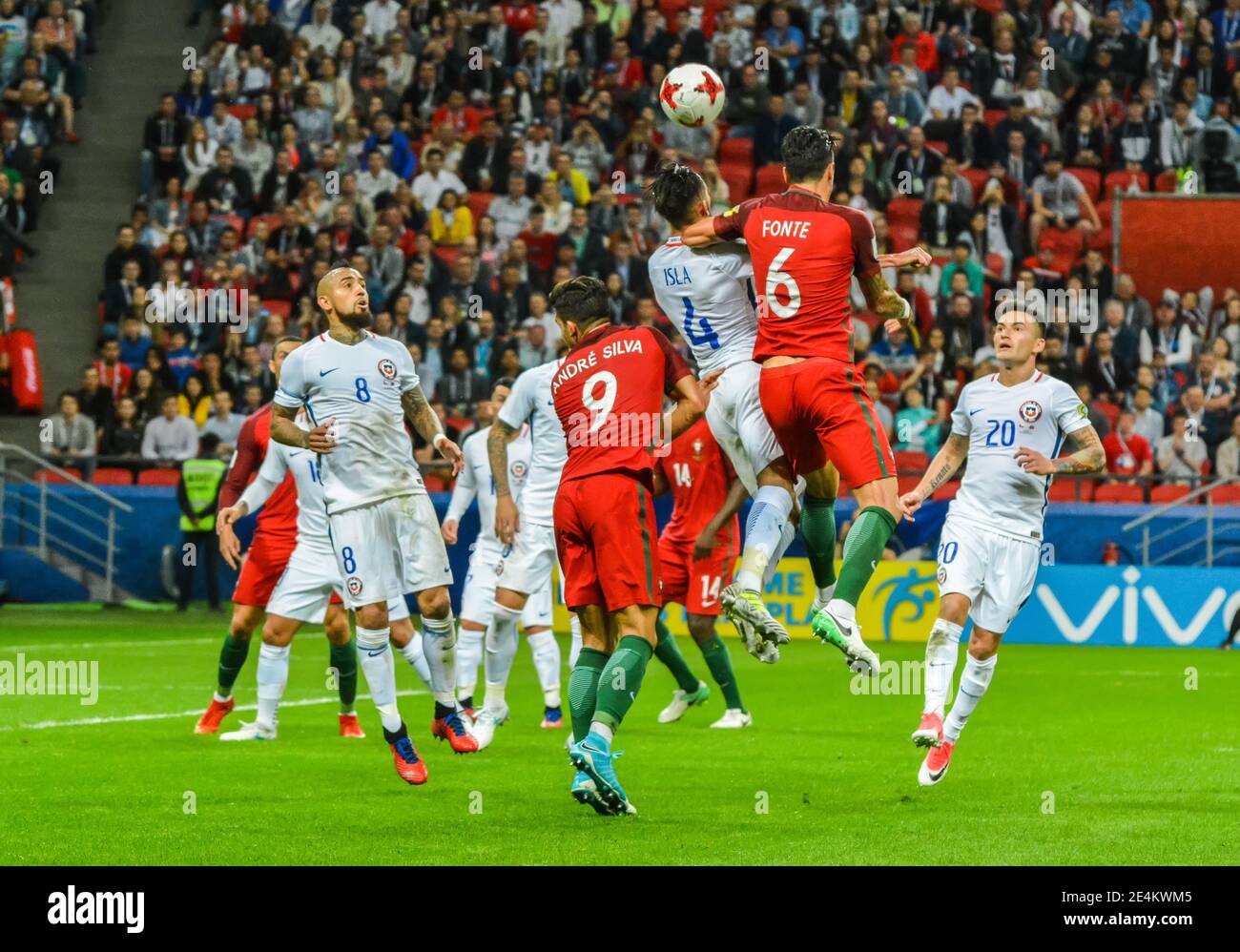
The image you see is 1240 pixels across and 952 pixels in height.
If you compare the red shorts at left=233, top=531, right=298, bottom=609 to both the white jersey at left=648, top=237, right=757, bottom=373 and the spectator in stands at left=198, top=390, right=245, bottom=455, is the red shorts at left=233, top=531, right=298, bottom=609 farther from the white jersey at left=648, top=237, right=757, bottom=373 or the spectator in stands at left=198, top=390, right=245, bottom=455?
the spectator in stands at left=198, top=390, right=245, bottom=455

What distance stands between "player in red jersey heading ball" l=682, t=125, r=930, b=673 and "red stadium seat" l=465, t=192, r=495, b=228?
57.1 feet

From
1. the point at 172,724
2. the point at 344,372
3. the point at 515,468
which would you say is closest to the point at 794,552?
the point at 515,468

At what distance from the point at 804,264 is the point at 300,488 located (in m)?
4.96

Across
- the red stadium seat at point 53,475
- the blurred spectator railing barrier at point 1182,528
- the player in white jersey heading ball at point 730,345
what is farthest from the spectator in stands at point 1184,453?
the red stadium seat at point 53,475

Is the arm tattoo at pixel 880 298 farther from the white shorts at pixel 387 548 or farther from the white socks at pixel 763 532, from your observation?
the white shorts at pixel 387 548

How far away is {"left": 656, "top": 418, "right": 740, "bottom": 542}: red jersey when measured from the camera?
1347 centimetres

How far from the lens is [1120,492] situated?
21.8 metres

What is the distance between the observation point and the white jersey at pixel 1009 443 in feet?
36.6

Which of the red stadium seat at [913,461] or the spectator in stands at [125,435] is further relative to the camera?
the spectator in stands at [125,435]

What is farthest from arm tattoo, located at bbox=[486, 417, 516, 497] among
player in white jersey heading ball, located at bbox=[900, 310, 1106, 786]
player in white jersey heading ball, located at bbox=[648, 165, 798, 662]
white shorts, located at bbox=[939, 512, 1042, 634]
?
white shorts, located at bbox=[939, 512, 1042, 634]

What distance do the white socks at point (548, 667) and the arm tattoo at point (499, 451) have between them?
272cm

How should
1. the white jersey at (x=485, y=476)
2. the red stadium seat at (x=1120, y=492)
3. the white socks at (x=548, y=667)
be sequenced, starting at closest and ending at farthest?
the white socks at (x=548, y=667) < the white jersey at (x=485, y=476) < the red stadium seat at (x=1120, y=492)

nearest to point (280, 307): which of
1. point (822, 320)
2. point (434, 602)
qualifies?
point (434, 602)

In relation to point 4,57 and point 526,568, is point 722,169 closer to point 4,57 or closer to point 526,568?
point 4,57
